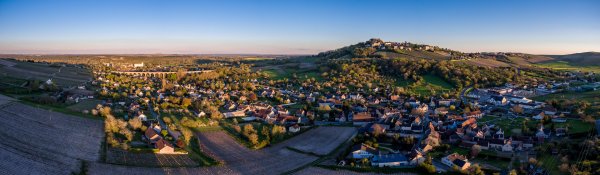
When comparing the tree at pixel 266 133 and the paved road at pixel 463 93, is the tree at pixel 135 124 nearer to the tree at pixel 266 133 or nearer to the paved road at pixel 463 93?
the tree at pixel 266 133

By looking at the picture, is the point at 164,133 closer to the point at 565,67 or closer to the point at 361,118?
the point at 361,118

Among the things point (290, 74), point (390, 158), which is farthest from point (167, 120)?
point (290, 74)

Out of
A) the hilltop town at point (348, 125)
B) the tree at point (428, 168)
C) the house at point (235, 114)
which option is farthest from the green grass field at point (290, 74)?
the tree at point (428, 168)

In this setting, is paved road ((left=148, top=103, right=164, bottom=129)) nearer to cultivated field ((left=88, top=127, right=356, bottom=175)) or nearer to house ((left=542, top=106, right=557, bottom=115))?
cultivated field ((left=88, top=127, right=356, bottom=175))

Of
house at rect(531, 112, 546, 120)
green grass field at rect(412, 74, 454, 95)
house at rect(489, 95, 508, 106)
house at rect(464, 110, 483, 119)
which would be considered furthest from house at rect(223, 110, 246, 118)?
house at rect(489, 95, 508, 106)

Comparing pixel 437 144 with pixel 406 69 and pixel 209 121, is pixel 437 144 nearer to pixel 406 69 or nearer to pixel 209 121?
pixel 209 121

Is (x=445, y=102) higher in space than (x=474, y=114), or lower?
higher
